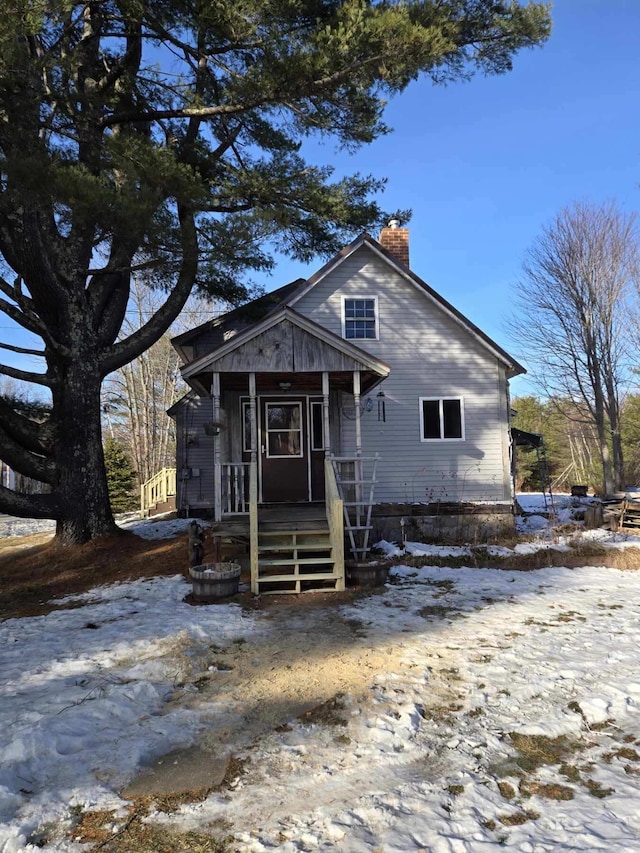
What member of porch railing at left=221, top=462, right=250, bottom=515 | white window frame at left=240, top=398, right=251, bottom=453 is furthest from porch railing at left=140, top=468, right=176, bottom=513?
porch railing at left=221, top=462, right=250, bottom=515

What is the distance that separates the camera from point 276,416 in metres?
11.9

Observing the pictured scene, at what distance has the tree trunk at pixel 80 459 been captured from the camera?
35.4 feet

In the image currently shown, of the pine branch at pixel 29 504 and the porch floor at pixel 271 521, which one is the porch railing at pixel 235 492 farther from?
the pine branch at pixel 29 504

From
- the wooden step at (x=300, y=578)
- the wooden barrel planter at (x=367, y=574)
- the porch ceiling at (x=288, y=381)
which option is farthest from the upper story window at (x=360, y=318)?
the wooden step at (x=300, y=578)

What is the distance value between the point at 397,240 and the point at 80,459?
923 centimetres

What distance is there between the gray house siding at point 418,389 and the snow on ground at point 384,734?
5.70 meters

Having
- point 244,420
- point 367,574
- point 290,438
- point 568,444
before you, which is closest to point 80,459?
point 244,420

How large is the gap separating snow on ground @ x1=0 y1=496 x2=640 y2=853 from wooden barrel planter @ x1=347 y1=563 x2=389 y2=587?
1359 millimetres

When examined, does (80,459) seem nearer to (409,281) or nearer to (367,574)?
(367,574)

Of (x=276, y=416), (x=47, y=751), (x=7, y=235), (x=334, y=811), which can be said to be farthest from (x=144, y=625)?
(x=7, y=235)

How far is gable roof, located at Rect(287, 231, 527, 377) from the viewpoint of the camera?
40.4 ft

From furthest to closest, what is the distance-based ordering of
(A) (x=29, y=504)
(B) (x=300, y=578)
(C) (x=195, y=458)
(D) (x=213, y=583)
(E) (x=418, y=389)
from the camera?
(C) (x=195, y=458) < (E) (x=418, y=389) < (A) (x=29, y=504) < (B) (x=300, y=578) < (D) (x=213, y=583)

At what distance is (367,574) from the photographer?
8.15 m

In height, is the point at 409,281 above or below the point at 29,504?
above
